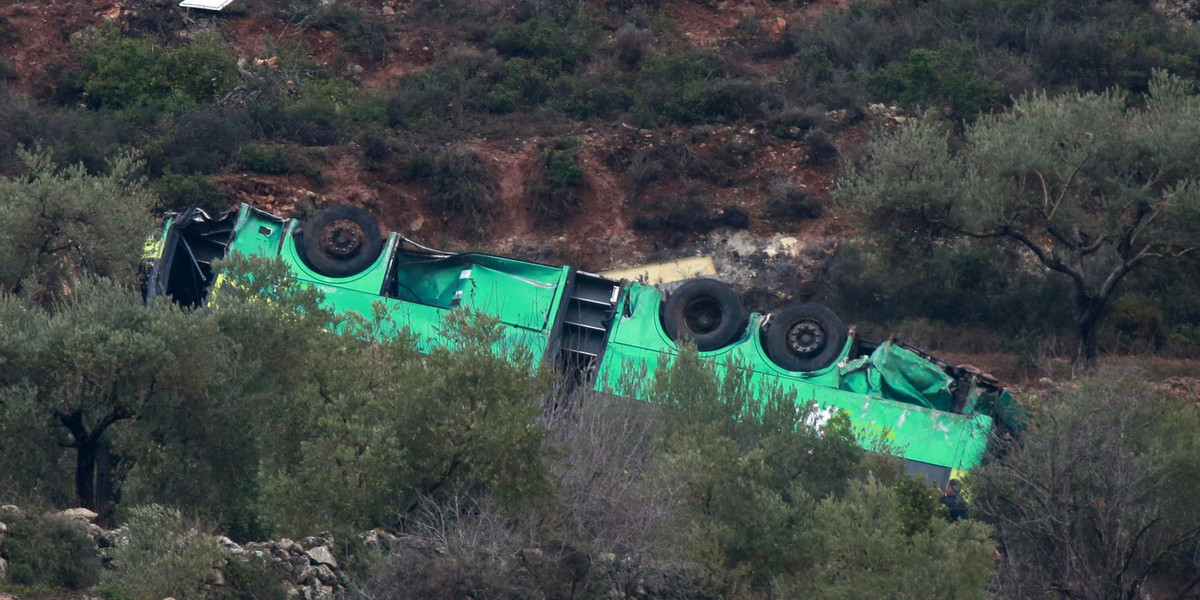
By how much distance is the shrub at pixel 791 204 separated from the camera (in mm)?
29859

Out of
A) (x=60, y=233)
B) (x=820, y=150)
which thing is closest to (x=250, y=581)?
(x=60, y=233)

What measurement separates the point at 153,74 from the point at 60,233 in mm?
13466

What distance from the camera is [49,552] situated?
1237 centimetres

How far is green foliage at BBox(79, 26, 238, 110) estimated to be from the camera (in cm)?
3241

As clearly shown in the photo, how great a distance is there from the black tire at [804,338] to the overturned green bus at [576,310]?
0.02m

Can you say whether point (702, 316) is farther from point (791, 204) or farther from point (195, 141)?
point (195, 141)

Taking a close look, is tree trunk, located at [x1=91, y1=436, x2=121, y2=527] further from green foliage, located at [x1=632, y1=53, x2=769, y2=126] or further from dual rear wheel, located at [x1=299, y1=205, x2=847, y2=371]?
green foliage, located at [x1=632, y1=53, x2=769, y2=126]

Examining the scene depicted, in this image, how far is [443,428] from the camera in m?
14.2

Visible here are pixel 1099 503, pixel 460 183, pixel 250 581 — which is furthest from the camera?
pixel 460 183

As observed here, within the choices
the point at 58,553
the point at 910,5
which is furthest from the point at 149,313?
the point at 910,5

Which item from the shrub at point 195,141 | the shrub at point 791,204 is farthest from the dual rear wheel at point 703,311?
the shrub at point 791,204

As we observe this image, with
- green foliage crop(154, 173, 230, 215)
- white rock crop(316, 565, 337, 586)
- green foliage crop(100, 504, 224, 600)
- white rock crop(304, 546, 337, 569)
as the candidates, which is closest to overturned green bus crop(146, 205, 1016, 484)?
green foliage crop(154, 173, 230, 215)

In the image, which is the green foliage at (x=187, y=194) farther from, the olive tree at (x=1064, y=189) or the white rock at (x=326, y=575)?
the white rock at (x=326, y=575)

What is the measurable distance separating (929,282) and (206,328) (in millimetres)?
15632
